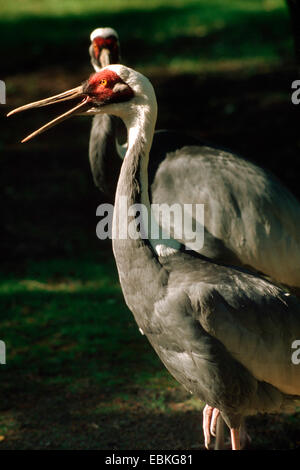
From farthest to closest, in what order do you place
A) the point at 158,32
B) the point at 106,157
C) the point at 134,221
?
the point at 158,32 → the point at 106,157 → the point at 134,221

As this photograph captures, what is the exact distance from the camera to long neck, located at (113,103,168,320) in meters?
3.85

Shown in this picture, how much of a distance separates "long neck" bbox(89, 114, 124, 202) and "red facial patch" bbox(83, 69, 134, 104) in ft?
5.32

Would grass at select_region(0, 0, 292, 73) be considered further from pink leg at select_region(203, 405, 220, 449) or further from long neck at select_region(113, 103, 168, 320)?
long neck at select_region(113, 103, 168, 320)

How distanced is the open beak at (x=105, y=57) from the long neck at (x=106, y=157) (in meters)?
0.45

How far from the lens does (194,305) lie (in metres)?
3.72

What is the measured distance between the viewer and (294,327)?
13.0 feet

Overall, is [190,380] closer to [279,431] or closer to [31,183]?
[279,431]

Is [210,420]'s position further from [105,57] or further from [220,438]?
[105,57]

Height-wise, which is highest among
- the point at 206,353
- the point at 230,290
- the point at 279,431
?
the point at 230,290

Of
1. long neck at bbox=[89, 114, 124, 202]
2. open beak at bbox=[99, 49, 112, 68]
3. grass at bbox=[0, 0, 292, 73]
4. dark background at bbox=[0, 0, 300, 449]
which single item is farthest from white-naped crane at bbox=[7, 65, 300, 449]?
grass at bbox=[0, 0, 292, 73]

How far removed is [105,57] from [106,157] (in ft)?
2.74

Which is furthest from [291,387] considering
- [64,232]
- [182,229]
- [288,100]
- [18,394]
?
[288,100]

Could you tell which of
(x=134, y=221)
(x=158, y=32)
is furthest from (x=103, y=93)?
(x=158, y=32)
